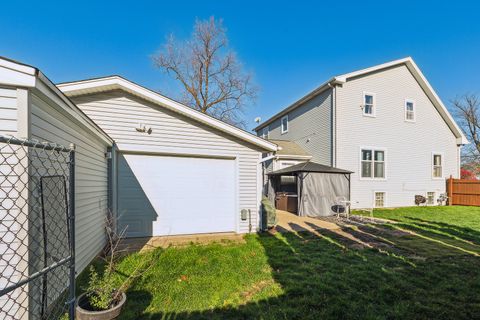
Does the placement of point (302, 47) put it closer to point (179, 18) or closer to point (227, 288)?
point (179, 18)

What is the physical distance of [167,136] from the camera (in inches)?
246

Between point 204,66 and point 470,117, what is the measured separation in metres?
30.2

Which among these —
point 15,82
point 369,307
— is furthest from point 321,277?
point 15,82

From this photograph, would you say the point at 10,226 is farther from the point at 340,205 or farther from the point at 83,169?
the point at 340,205

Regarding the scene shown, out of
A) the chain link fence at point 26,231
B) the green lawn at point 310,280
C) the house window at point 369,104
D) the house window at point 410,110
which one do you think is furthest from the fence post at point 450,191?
the chain link fence at point 26,231

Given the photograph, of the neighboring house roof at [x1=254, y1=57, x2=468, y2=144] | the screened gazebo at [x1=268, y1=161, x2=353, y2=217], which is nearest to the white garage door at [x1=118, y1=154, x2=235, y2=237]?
the screened gazebo at [x1=268, y1=161, x2=353, y2=217]

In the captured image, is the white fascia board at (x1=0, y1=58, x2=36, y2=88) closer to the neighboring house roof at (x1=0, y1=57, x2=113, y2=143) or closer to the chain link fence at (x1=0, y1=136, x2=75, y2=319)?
the neighboring house roof at (x1=0, y1=57, x2=113, y2=143)

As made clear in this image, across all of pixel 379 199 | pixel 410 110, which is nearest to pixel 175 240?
pixel 379 199

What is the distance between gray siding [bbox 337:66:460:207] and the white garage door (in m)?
7.44

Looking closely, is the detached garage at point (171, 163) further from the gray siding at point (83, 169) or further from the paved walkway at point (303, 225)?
the paved walkway at point (303, 225)

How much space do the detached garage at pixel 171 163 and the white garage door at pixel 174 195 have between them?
23 millimetres

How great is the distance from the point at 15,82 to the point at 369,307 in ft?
15.9

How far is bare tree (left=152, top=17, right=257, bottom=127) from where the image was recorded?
18750 millimetres

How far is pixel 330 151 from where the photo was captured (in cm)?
1205
